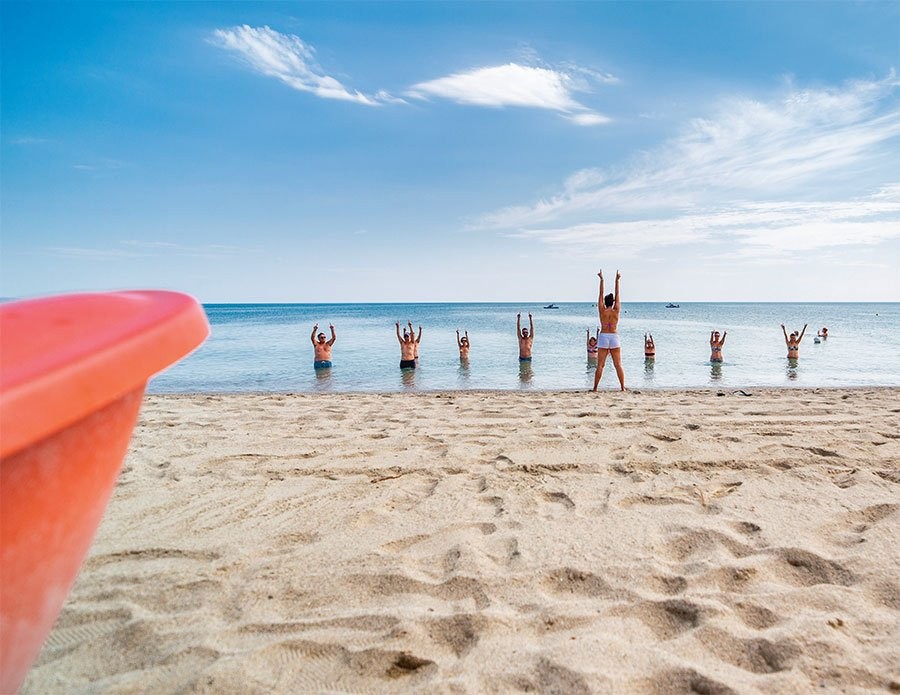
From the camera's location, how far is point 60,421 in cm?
99

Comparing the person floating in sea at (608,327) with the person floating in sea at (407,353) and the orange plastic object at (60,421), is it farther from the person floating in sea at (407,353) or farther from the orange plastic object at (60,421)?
the orange plastic object at (60,421)

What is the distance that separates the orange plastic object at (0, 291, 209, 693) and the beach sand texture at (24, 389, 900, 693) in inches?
39.0

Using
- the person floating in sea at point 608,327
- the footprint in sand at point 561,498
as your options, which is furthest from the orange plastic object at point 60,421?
the person floating in sea at point 608,327

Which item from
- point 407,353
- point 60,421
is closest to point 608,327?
point 407,353

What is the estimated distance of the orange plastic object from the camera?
0.99m

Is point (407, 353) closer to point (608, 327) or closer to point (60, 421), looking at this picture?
point (608, 327)

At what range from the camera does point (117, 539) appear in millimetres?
3305

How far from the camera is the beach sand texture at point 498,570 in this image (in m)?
2.07

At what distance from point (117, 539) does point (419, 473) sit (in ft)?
6.73

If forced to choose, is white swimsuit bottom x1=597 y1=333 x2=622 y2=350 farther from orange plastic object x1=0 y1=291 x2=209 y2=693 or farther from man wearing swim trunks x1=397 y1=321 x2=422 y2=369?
orange plastic object x1=0 y1=291 x2=209 y2=693

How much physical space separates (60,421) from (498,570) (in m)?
2.25

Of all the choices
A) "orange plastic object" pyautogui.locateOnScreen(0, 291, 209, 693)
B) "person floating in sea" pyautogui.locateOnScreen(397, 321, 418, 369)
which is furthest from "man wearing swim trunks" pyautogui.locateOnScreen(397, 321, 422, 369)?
"orange plastic object" pyautogui.locateOnScreen(0, 291, 209, 693)

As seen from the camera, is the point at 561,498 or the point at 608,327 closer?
the point at 561,498

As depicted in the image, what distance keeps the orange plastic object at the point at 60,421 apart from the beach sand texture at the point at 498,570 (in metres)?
0.99
